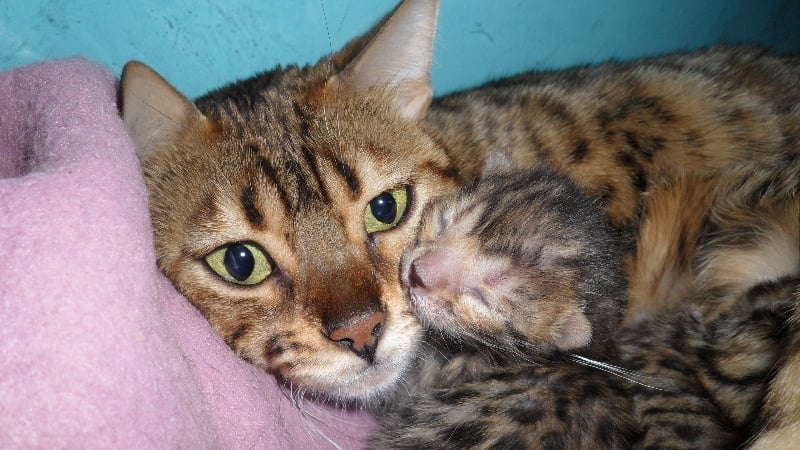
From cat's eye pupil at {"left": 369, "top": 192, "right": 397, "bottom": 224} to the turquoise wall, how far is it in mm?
679

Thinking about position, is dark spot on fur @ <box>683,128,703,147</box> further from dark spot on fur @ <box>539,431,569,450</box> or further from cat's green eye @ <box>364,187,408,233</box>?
dark spot on fur @ <box>539,431,569,450</box>

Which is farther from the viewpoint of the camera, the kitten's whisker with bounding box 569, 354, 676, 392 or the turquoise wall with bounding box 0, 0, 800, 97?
the turquoise wall with bounding box 0, 0, 800, 97

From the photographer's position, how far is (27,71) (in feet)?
4.91

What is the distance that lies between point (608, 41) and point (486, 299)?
1654mm

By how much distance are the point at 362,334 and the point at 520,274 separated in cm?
39

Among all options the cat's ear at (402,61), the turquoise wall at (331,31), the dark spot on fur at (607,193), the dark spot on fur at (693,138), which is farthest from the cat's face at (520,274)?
the turquoise wall at (331,31)

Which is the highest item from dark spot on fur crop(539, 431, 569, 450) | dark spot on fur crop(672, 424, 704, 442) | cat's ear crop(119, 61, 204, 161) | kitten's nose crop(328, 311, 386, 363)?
cat's ear crop(119, 61, 204, 161)

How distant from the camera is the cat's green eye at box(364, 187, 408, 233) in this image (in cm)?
157

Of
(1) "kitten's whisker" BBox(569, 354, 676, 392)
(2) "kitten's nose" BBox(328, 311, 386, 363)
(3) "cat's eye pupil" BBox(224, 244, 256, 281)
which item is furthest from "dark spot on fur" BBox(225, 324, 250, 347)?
(1) "kitten's whisker" BBox(569, 354, 676, 392)

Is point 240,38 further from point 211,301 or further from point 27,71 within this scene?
point 211,301

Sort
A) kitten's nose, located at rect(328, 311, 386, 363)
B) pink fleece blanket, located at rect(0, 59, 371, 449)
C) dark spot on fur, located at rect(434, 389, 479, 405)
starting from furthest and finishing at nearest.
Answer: dark spot on fur, located at rect(434, 389, 479, 405), kitten's nose, located at rect(328, 311, 386, 363), pink fleece blanket, located at rect(0, 59, 371, 449)

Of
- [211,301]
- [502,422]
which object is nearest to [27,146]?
[211,301]

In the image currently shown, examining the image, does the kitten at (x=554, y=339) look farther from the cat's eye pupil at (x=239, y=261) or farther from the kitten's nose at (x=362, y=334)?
the cat's eye pupil at (x=239, y=261)

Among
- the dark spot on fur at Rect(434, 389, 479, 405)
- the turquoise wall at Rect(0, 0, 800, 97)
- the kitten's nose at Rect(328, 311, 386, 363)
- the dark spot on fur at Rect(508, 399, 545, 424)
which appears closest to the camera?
the kitten's nose at Rect(328, 311, 386, 363)
